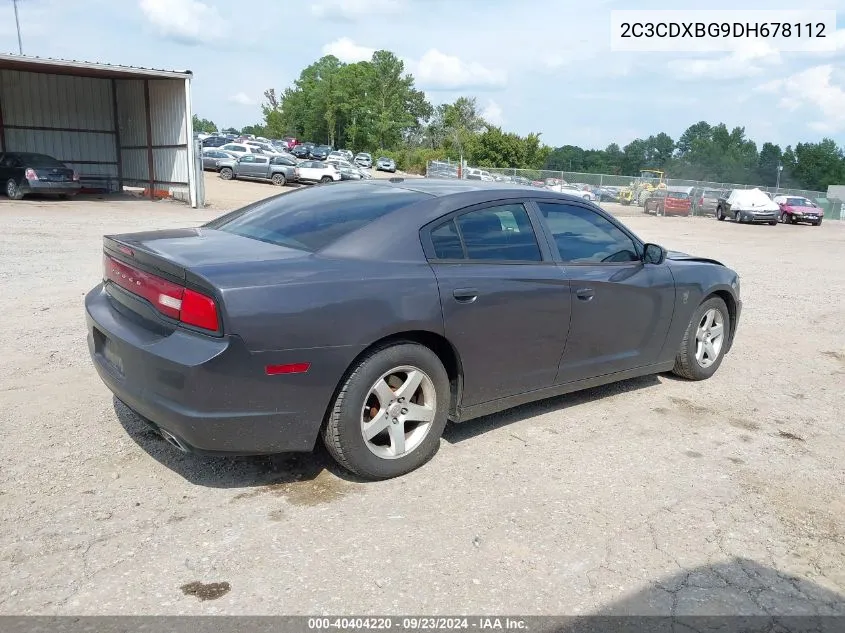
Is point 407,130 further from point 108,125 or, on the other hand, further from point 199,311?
point 199,311

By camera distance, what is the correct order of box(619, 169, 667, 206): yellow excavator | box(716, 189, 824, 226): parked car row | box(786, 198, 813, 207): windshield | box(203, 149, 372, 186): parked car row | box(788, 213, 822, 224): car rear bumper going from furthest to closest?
box(619, 169, 667, 206): yellow excavator → box(203, 149, 372, 186): parked car row → box(786, 198, 813, 207): windshield → box(788, 213, 822, 224): car rear bumper → box(716, 189, 824, 226): parked car row

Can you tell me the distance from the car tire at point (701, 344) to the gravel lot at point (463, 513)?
0.52ft

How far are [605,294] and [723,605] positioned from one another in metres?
2.19

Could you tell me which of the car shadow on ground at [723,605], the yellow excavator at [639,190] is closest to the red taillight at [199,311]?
the car shadow on ground at [723,605]

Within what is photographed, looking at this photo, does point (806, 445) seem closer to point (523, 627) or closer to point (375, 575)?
point (523, 627)

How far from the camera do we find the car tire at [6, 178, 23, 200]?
2125 cm

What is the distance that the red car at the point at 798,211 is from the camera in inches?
1361

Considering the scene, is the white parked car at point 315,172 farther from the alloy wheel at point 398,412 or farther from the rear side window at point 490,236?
the alloy wheel at point 398,412

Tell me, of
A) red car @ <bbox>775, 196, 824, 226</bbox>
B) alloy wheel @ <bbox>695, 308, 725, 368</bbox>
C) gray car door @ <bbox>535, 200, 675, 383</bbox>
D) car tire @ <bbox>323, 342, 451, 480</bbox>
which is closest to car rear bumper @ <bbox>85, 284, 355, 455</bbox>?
car tire @ <bbox>323, 342, 451, 480</bbox>

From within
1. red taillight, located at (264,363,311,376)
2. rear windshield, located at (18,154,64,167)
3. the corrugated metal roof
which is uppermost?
the corrugated metal roof

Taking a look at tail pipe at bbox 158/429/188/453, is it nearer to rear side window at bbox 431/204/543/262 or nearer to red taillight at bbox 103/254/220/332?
red taillight at bbox 103/254/220/332

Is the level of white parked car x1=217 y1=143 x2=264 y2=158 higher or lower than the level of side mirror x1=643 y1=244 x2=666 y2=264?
lower

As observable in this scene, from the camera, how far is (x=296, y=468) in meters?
3.83

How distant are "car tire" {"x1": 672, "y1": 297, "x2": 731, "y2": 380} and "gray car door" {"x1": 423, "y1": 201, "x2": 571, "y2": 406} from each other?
5.32 ft
